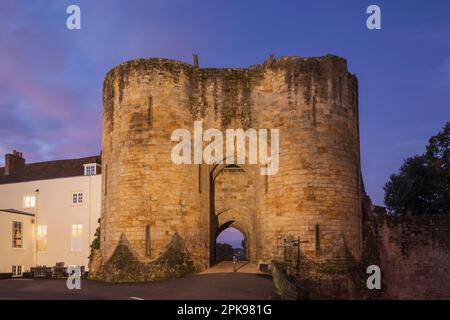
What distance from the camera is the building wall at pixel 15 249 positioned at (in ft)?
107

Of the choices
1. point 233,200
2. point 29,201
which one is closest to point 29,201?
point 29,201

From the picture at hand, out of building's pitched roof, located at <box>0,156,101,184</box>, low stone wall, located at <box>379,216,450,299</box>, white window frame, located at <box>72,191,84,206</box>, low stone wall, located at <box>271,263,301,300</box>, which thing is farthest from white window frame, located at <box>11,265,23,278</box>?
low stone wall, located at <box>379,216,450,299</box>

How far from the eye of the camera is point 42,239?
116 feet

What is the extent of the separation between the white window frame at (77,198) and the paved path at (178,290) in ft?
44.4

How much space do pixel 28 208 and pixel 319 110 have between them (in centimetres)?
1995

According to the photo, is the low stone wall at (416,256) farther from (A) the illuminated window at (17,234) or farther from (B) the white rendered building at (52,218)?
(A) the illuminated window at (17,234)

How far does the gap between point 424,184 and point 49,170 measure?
72.1 feet

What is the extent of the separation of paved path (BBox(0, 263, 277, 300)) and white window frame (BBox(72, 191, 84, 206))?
44.4 feet

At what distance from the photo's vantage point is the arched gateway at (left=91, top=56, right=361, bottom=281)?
2375cm

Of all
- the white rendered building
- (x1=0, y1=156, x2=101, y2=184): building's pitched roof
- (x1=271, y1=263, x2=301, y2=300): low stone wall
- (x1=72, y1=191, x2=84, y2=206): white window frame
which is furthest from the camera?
(x1=0, y1=156, x2=101, y2=184): building's pitched roof

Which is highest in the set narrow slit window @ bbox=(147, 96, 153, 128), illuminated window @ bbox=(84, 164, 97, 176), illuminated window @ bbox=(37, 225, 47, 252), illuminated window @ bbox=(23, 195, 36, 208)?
narrow slit window @ bbox=(147, 96, 153, 128)

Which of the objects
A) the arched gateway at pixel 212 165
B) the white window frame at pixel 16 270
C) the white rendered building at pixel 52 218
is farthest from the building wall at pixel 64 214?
the arched gateway at pixel 212 165

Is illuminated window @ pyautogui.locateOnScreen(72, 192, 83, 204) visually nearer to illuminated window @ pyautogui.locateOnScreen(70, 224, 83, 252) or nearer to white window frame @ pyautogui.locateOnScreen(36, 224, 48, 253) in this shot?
illuminated window @ pyautogui.locateOnScreen(70, 224, 83, 252)
